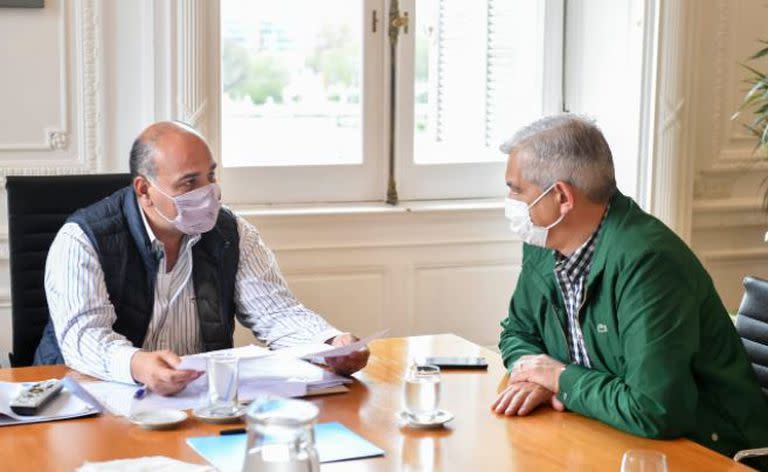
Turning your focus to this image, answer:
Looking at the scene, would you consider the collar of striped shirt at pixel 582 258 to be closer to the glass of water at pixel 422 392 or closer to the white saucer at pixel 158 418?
the glass of water at pixel 422 392

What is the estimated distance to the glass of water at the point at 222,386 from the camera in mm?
2080

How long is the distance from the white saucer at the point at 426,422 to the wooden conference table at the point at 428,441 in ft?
0.05

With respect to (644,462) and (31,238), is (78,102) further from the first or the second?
(644,462)

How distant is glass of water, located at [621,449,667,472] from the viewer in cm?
146

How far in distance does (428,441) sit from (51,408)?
72 centimetres

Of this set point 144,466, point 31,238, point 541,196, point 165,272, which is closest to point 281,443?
point 144,466

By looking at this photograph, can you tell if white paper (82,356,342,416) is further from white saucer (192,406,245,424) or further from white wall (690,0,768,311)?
white wall (690,0,768,311)

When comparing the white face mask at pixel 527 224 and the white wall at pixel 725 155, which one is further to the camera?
the white wall at pixel 725 155

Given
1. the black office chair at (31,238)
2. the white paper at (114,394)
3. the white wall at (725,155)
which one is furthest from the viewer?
the white wall at (725,155)

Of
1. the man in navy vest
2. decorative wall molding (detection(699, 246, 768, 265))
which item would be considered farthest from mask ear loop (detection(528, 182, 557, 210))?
decorative wall molding (detection(699, 246, 768, 265))

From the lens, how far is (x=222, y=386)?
2098mm

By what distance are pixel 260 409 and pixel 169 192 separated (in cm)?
152

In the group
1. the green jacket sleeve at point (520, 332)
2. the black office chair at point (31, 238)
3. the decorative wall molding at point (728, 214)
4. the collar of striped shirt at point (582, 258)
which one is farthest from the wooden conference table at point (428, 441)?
the decorative wall molding at point (728, 214)

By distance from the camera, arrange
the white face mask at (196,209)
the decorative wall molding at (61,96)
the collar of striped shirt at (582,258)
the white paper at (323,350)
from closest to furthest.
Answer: the white paper at (323,350), the collar of striped shirt at (582,258), the white face mask at (196,209), the decorative wall molding at (61,96)
